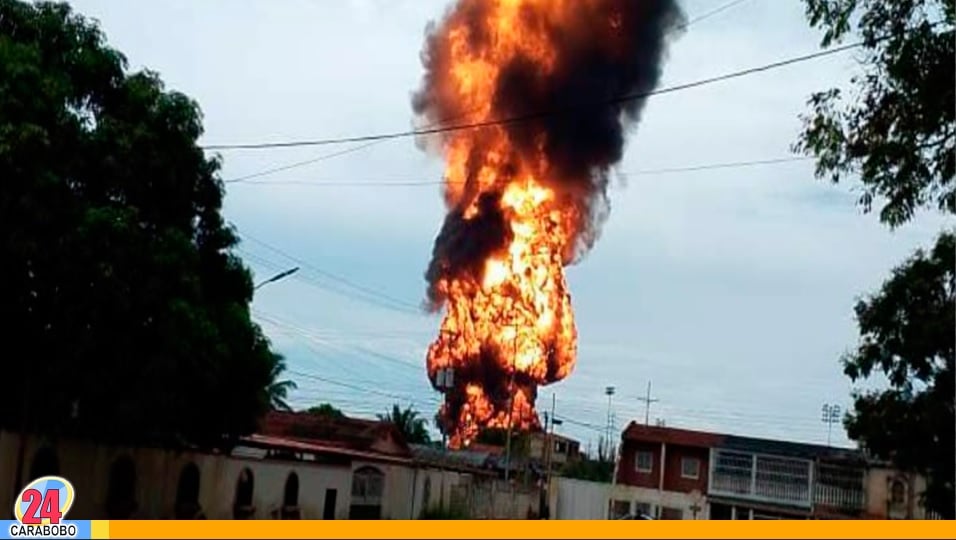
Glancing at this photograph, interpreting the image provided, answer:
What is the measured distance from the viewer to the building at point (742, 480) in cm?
3303

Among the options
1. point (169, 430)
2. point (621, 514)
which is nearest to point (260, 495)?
point (169, 430)

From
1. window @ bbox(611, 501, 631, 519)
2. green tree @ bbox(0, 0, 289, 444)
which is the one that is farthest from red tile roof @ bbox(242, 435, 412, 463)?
window @ bbox(611, 501, 631, 519)

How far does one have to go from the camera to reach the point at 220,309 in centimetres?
1692

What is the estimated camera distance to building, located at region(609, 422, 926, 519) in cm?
3303

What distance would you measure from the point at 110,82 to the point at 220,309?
3.48 metres

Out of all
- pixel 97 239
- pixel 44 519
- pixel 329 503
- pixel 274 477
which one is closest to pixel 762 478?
pixel 329 503

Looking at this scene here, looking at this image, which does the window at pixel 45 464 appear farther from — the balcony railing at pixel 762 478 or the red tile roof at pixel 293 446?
the balcony railing at pixel 762 478

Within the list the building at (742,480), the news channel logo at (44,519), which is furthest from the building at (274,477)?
the news channel logo at (44,519)

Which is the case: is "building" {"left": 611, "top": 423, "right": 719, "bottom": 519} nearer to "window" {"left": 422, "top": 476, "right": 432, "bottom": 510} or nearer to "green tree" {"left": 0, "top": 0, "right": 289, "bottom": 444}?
"window" {"left": 422, "top": 476, "right": 432, "bottom": 510}

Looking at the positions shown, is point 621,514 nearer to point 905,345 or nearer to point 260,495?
point 260,495

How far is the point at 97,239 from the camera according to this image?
1384cm

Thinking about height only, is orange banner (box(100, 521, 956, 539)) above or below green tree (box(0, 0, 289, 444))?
below

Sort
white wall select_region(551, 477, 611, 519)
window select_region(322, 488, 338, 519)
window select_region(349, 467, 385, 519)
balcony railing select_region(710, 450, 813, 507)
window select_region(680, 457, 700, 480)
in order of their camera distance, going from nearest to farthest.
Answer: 1. window select_region(322, 488, 338, 519)
2. window select_region(349, 467, 385, 519)
3. balcony railing select_region(710, 450, 813, 507)
4. white wall select_region(551, 477, 611, 519)
5. window select_region(680, 457, 700, 480)

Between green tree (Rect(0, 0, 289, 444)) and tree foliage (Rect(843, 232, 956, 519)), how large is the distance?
8.77 m
